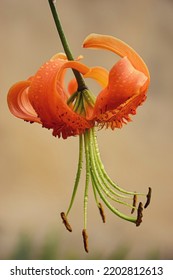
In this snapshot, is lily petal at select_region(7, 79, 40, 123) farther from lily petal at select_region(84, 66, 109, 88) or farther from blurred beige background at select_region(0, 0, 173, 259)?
blurred beige background at select_region(0, 0, 173, 259)

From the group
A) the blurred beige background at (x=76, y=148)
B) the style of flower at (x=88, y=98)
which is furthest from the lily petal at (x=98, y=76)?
the blurred beige background at (x=76, y=148)

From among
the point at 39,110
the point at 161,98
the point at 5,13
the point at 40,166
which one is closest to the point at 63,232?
the point at 40,166

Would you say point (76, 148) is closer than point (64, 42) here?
No

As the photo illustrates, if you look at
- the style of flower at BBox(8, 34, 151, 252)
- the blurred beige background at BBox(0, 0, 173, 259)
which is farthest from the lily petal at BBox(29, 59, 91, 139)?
the blurred beige background at BBox(0, 0, 173, 259)

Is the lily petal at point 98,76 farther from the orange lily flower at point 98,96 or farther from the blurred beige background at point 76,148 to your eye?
the blurred beige background at point 76,148

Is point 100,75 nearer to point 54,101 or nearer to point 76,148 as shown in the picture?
point 54,101

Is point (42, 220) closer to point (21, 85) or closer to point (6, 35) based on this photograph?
point (6, 35)

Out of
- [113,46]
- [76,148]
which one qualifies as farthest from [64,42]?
[76,148]
